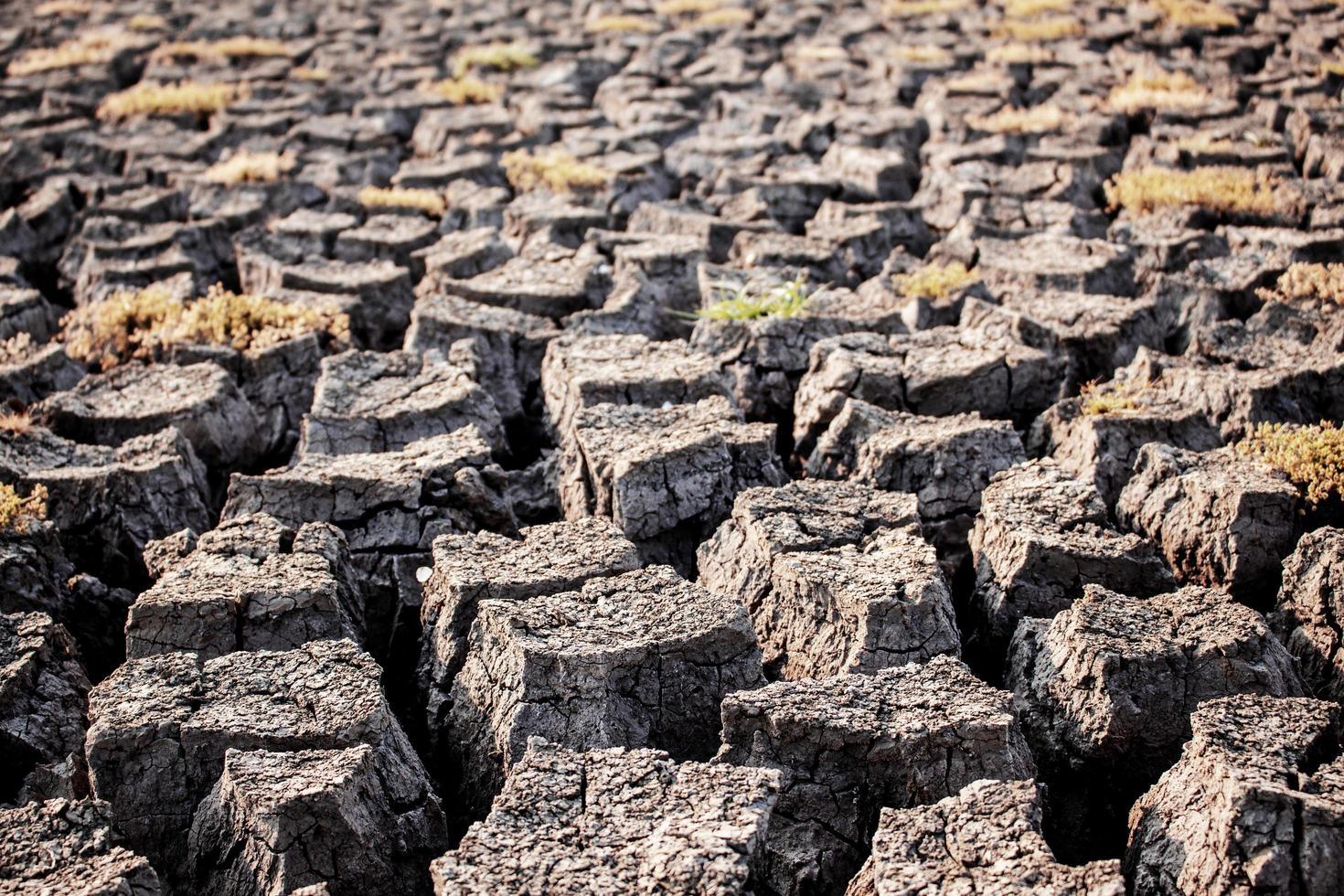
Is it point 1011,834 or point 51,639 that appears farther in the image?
point 51,639

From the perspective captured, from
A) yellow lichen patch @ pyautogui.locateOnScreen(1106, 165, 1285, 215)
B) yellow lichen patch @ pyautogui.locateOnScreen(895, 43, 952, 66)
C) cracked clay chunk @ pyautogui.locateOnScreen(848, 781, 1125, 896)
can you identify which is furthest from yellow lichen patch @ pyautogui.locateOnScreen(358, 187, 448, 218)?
cracked clay chunk @ pyautogui.locateOnScreen(848, 781, 1125, 896)

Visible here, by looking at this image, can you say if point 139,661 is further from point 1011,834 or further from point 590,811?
point 1011,834

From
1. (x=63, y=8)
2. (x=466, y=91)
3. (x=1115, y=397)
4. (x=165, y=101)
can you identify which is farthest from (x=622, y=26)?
(x=1115, y=397)

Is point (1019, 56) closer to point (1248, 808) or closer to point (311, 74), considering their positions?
point (311, 74)

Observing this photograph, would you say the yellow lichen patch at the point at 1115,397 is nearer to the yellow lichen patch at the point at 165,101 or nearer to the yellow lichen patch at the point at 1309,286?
the yellow lichen patch at the point at 1309,286

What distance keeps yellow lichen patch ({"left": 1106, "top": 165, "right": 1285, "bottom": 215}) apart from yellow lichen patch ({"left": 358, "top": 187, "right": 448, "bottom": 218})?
193 inches

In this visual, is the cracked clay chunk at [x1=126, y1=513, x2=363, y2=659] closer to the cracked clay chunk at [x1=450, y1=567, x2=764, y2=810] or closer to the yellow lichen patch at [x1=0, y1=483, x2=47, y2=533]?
the cracked clay chunk at [x1=450, y1=567, x2=764, y2=810]

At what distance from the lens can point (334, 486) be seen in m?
5.50

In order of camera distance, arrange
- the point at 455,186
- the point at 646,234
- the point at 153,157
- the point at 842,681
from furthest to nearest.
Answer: the point at 153,157 → the point at 455,186 → the point at 646,234 → the point at 842,681

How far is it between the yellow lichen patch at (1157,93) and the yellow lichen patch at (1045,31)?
5.78 feet

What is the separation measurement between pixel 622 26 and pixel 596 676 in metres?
11.9

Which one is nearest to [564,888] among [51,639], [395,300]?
[51,639]

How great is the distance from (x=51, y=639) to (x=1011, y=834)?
342 cm

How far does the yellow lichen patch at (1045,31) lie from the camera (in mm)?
13258
